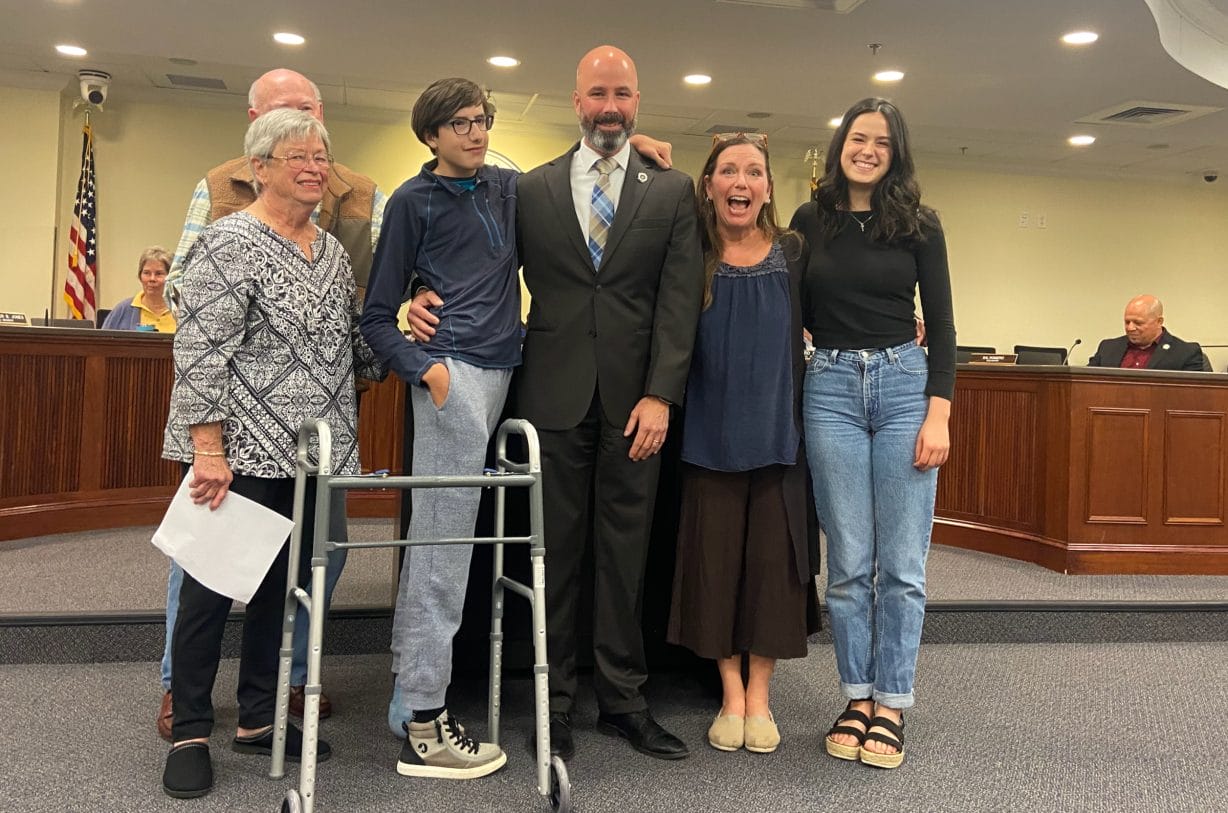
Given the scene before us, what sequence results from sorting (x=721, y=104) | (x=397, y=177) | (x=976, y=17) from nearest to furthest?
(x=976, y=17), (x=721, y=104), (x=397, y=177)

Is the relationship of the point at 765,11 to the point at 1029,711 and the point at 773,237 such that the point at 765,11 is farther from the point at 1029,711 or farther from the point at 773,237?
the point at 1029,711

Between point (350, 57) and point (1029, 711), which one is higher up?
point (350, 57)

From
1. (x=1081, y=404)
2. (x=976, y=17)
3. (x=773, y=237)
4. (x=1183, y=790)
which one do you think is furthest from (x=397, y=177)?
(x=1183, y=790)

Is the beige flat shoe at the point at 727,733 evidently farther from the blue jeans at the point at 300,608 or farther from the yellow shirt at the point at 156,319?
the yellow shirt at the point at 156,319

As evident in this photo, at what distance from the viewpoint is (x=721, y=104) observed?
27.5ft

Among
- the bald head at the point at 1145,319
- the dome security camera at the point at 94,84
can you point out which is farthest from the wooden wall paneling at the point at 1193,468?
the dome security camera at the point at 94,84

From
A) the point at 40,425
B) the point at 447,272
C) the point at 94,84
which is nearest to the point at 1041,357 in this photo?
the point at 447,272

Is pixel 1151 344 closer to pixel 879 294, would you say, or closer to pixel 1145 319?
pixel 1145 319

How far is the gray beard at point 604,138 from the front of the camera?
2.38 metres

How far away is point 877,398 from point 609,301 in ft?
2.25

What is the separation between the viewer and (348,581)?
12.6 feet

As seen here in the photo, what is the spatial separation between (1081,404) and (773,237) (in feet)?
8.74

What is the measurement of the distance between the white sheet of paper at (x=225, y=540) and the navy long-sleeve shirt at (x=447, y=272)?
436 millimetres

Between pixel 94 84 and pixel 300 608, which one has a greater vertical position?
pixel 94 84
